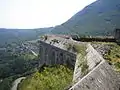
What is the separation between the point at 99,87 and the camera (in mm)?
10922

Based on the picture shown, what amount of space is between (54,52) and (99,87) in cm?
2282

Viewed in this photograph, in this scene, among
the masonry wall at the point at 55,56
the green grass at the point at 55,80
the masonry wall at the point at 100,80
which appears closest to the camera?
the masonry wall at the point at 100,80

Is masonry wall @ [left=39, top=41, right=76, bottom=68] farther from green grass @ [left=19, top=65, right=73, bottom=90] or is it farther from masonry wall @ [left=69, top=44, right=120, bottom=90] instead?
masonry wall @ [left=69, top=44, right=120, bottom=90]

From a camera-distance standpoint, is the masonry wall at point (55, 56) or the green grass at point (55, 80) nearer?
the green grass at point (55, 80)

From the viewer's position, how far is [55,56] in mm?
32250

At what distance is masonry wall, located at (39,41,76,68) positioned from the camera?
1049 inches

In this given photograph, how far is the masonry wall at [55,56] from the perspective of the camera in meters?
26.6

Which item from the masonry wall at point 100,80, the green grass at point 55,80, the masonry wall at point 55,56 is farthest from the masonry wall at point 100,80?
the masonry wall at point 55,56

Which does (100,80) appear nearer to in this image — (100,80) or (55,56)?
(100,80)

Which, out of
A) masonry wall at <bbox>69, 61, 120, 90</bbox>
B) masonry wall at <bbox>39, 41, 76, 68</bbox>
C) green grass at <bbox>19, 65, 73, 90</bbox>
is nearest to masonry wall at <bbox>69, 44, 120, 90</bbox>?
masonry wall at <bbox>69, 61, 120, 90</bbox>

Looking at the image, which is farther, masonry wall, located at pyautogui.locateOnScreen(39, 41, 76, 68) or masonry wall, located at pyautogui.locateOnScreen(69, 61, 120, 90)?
masonry wall, located at pyautogui.locateOnScreen(39, 41, 76, 68)

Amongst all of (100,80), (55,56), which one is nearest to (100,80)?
(100,80)

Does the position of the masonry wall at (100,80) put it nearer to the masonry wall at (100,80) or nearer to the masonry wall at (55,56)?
the masonry wall at (100,80)

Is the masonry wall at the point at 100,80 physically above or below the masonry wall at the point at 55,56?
above
